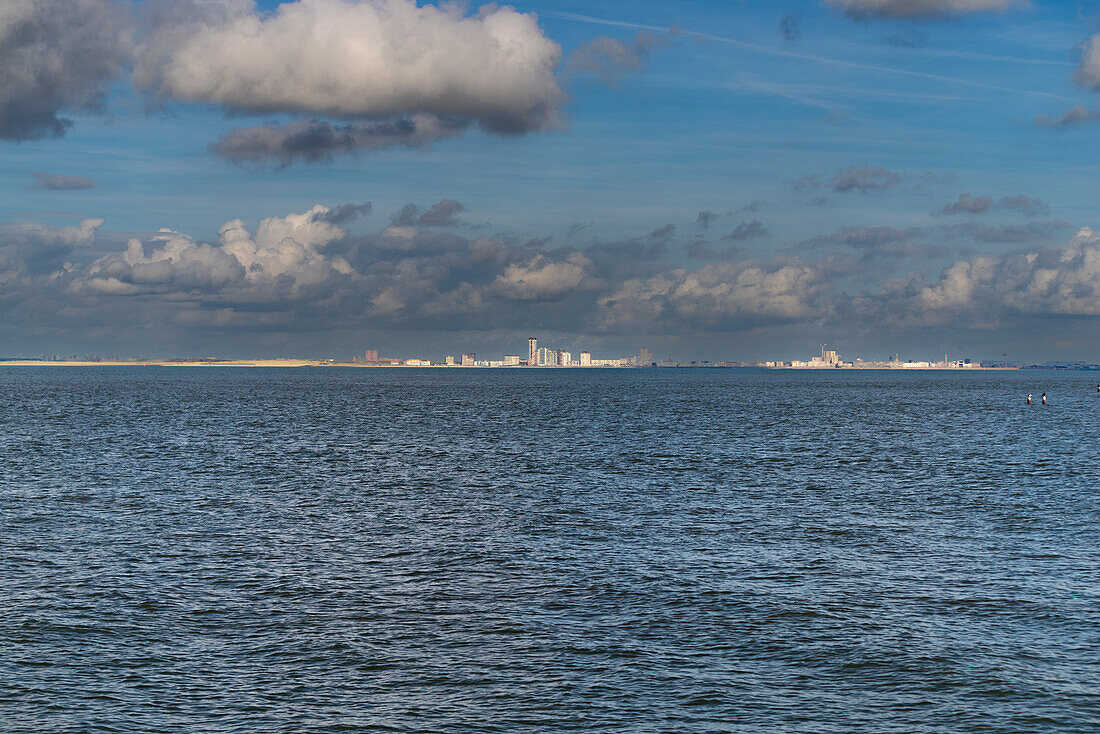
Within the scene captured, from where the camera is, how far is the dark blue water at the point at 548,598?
2531 cm

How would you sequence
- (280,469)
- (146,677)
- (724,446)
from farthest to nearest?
(724,446), (280,469), (146,677)

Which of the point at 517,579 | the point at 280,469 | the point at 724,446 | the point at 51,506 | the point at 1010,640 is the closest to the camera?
the point at 1010,640

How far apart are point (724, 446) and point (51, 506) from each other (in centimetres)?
6592

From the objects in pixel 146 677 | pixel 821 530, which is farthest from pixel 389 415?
pixel 146 677

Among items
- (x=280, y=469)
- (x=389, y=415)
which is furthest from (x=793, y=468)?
(x=389, y=415)

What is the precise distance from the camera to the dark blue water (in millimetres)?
25312

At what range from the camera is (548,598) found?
36031 millimetres

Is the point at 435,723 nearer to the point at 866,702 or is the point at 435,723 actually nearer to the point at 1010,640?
the point at 866,702

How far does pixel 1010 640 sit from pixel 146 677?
1074 inches

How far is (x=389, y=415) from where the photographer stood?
15838 cm

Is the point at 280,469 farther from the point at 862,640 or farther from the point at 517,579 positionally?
the point at 862,640

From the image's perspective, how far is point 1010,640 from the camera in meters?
30.6

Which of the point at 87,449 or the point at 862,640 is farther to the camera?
the point at 87,449

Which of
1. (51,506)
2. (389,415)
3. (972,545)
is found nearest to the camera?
(972,545)
